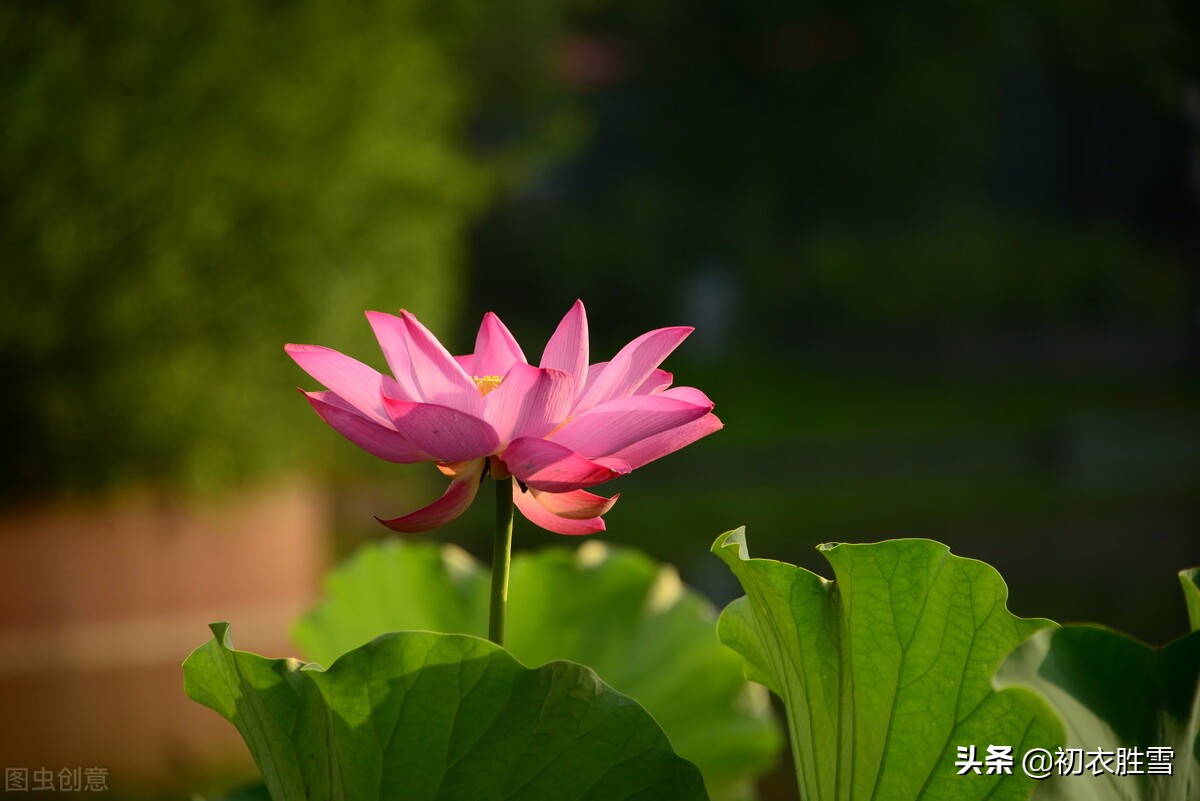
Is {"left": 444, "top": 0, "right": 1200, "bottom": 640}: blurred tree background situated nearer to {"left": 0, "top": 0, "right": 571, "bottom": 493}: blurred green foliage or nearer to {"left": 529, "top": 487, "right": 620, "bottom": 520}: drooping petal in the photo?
{"left": 0, "top": 0, "right": 571, "bottom": 493}: blurred green foliage

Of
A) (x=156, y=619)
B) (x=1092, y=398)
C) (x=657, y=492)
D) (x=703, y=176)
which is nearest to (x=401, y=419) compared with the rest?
(x=156, y=619)

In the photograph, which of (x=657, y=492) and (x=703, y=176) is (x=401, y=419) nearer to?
→ (x=657, y=492)

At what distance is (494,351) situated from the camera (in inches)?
14.5

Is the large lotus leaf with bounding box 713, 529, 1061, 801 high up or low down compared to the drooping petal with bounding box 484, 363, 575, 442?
down

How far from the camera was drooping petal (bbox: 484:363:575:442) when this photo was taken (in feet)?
0.99

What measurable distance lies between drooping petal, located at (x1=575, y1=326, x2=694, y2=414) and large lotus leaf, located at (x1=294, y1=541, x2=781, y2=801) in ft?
0.83

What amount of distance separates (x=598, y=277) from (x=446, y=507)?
30.3 feet

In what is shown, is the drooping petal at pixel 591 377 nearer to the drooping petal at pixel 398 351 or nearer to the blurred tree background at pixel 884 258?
the drooping petal at pixel 398 351

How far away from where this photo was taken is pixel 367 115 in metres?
2.56

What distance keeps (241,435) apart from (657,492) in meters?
3.58

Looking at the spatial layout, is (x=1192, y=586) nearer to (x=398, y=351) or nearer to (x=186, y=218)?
(x=398, y=351)

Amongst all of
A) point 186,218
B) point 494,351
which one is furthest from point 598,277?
point 494,351

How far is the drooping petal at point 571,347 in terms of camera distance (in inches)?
13.4

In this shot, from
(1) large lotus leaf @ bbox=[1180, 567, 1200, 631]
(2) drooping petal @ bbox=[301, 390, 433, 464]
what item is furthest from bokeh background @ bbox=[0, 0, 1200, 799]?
→ (2) drooping petal @ bbox=[301, 390, 433, 464]
